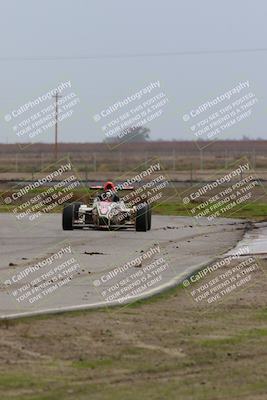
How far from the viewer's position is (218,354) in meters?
9.31

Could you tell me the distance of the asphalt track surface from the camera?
1327 centimetres

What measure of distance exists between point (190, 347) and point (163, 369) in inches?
42.4

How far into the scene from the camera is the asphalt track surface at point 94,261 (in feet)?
43.5

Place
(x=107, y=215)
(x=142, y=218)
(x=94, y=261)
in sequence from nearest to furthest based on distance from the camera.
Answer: (x=94, y=261), (x=142, y=218), (x=107, y=215)

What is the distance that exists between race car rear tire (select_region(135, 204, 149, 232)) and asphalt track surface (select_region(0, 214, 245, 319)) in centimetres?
26

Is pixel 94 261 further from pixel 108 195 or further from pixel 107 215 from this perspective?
pixel 108 195

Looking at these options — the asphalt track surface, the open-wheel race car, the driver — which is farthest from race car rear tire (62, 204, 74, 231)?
the driver

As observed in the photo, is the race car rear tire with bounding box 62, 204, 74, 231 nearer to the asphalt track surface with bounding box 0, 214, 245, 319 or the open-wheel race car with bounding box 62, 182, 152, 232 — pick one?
the open-wheel race car with bounding box 62, 182, 152, 232

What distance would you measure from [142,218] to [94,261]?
8.76 m

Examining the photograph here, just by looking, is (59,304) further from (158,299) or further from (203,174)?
(203,174)

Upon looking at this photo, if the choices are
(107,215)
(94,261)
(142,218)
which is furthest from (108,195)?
(94,261)

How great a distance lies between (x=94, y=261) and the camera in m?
18.7

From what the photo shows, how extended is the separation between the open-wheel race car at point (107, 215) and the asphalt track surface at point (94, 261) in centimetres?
25

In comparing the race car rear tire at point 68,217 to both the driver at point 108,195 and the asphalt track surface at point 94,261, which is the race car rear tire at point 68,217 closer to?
the asphalt track surface at point 94,261
